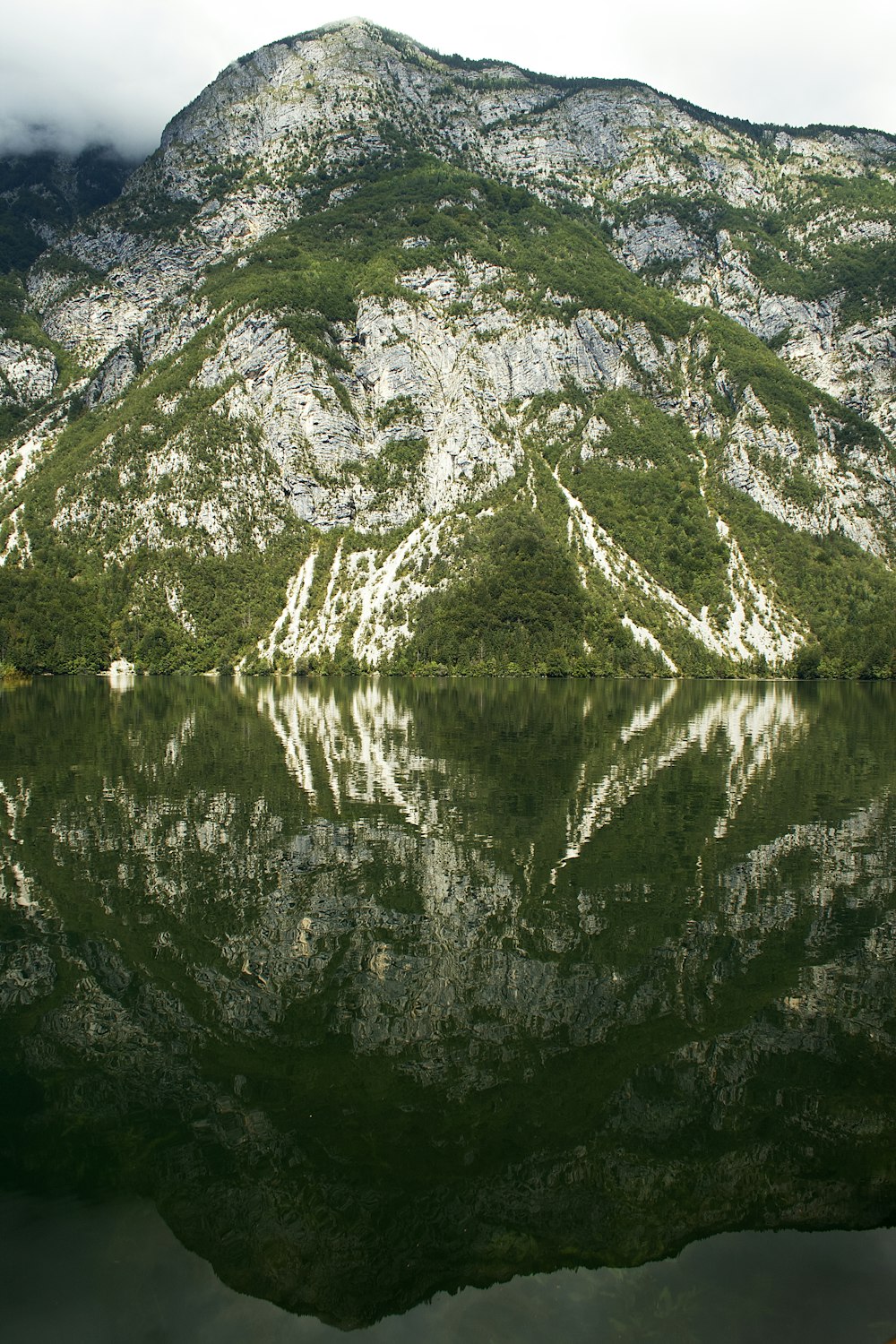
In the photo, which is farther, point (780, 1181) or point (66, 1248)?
point (780, 1181)

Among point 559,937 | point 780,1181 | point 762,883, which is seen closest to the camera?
point 780,1181

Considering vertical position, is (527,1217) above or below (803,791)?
below

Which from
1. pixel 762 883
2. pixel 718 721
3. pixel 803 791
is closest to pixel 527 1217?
pixel 762 883

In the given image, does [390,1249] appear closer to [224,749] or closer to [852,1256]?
[852,1256]

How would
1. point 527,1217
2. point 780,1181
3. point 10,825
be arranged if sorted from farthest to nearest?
point 10,825
point 780,1181
point 527,1217

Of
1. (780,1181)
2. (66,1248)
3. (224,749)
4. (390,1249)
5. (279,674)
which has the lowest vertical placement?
(279,674)

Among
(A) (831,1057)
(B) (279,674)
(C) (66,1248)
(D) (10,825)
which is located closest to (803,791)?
(A) (831,1057)

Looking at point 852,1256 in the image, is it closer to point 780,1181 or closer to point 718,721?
point 780,1181
